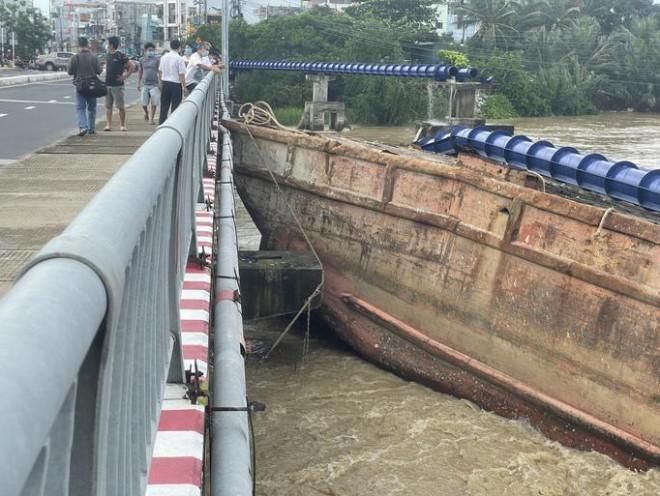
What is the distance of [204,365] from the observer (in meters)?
3.84

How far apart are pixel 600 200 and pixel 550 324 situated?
7.91 feet

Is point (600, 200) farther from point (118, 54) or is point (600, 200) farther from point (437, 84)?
point (437, 84)

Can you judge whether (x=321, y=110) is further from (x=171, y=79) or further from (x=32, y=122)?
(x=171, y=79)

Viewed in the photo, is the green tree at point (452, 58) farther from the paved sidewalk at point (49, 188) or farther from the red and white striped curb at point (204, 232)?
the red and white striped curb at point (204, 232)

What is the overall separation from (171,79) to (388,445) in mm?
7570

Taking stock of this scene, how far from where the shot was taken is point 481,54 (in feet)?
203

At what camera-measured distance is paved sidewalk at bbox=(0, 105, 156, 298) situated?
21.4 feet

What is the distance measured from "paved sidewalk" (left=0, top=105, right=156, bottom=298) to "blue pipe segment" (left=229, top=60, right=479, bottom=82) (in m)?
15.5

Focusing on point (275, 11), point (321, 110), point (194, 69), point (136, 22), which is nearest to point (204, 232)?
point (194, 69)

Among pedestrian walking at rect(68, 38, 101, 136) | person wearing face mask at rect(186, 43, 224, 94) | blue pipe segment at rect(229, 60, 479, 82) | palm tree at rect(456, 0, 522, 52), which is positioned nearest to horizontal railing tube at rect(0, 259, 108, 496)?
pedestrian walking at rect(68, 38, 101, 136)

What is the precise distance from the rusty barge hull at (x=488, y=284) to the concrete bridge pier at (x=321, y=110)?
3055 centimetres

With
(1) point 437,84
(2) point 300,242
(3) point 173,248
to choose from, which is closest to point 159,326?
(3) point 173,248

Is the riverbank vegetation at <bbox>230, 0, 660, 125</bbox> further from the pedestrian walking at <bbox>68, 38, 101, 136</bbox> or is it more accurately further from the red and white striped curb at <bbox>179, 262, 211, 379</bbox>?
the red and white striped curb at <bbox>179, 262, 211, 379</bbox>

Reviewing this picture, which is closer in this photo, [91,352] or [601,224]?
[91,352]
